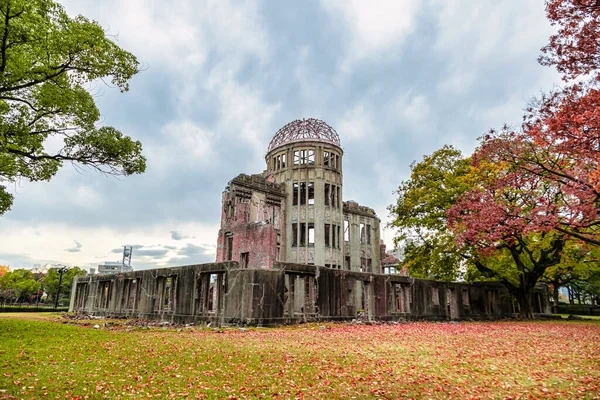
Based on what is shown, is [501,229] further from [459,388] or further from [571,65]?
[459,388]

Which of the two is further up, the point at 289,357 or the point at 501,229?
the point at 501,229

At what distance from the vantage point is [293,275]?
1848 cm

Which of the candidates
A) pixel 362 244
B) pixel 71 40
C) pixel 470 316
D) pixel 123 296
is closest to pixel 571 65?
pixel 71 40

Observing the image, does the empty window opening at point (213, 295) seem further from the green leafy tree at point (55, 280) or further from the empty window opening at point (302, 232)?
the green leafy tree at point (55, 280)

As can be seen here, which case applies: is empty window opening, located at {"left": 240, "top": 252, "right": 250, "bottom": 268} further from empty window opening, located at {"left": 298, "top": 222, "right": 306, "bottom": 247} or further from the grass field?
the grass field

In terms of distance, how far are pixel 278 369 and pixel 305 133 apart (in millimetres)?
30675

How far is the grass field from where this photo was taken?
5789 mm

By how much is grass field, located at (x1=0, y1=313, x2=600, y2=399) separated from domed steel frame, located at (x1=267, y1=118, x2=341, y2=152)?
27267 mm

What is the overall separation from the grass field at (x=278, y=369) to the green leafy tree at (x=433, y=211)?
14.3m

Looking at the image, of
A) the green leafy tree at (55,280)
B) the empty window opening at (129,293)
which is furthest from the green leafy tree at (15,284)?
the empty window opening at (129,293)

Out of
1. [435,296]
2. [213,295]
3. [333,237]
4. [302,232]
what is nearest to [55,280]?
[302,232]

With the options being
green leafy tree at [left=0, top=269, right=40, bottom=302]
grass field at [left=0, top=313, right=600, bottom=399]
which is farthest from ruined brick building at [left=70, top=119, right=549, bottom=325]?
green leafy tree at [left=0, top=269, right=40, bottom=302]

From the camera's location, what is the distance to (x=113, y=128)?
1420 centimetres

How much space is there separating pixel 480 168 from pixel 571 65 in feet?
39.6
